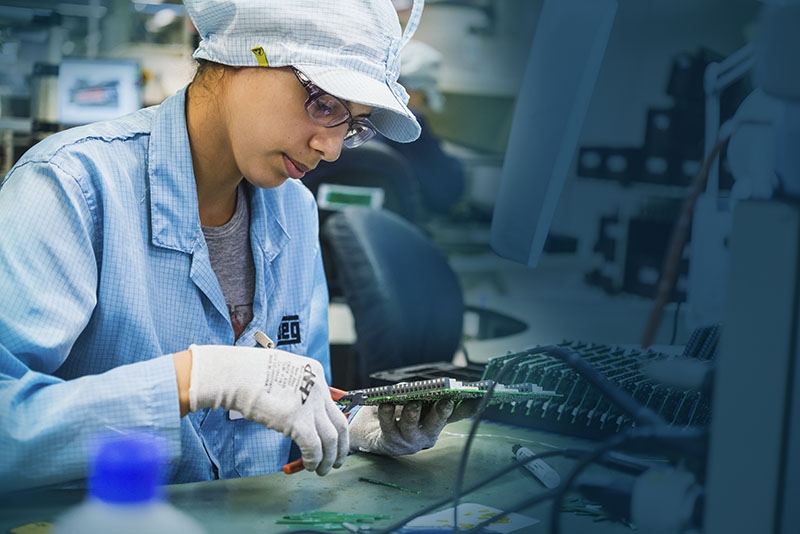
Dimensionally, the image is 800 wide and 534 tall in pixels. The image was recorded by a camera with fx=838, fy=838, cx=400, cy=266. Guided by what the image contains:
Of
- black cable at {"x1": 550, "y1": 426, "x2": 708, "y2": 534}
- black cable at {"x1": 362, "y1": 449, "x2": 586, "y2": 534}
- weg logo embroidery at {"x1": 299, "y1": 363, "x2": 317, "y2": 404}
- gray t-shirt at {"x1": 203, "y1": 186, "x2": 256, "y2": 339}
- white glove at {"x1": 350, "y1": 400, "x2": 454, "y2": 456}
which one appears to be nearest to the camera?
black cable at {"x1": 550, "y1": 426, "x2": 708, "y2": 534}

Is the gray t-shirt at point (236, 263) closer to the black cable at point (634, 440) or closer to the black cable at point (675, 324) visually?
the black cable at point (675, 324)

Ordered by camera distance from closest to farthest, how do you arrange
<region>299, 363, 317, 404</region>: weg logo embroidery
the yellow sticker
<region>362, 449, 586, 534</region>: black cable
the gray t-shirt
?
<region>362, 449, 586, 534</region>: black cable, <region>299, 363, 317, 404</region>: weg logo embroidery, the yellow sticker, the gray t-shirt

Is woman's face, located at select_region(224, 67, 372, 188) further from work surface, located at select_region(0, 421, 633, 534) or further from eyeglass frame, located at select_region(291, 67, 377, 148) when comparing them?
work surface, located at select_region(0, 421, 633, 534)

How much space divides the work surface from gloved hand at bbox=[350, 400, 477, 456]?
18 mm

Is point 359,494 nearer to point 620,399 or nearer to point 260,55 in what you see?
point 620,399

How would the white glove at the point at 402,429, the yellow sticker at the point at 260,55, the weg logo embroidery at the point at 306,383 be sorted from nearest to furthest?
the weg logo embroidery at the point at 306,383 < the yellow sticker at the point at 260,55 < the white glove at the point at 402,429

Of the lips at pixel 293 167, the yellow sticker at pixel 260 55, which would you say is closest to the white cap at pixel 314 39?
the yellow sticker at pixel 260 55

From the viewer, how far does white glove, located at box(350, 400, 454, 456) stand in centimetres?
120

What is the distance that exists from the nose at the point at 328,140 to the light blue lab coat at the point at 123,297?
0.68 ft

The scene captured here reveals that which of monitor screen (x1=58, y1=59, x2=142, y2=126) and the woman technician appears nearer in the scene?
the woman technician

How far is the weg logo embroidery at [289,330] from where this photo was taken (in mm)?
1399

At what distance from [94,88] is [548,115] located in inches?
98.6

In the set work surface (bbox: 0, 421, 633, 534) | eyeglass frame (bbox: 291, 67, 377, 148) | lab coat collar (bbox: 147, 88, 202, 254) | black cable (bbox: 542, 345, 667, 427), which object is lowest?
work surface (bbox: 0, 421, 633, 534)

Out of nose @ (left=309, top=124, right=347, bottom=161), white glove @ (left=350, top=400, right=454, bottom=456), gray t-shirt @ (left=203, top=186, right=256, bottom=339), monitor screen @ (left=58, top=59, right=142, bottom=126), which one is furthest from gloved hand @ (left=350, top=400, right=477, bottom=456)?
monitor screen @ (left=58, top=59, right=142, bottom=126)
